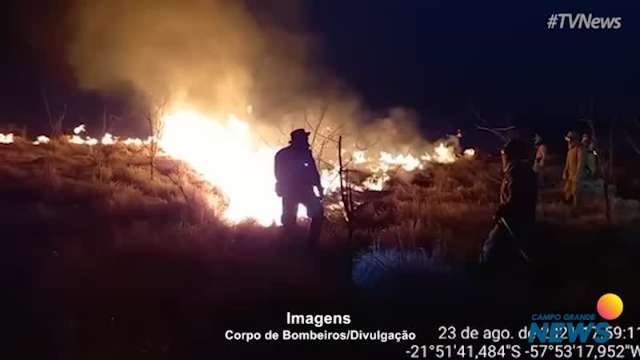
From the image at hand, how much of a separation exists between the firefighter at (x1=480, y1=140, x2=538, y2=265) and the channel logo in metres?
0.38

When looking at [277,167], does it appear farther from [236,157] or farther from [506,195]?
[506,195]

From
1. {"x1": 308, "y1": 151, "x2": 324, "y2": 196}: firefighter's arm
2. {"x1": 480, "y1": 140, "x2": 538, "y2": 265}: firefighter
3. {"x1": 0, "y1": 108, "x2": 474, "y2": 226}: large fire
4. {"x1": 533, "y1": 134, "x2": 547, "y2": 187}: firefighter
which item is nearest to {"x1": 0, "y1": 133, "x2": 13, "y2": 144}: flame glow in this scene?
{"x1": 0, "y1": 108, "x2": 474, "y2": 226}: large fire

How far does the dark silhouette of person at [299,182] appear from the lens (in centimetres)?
381

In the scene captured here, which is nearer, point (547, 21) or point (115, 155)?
point (547, 21)

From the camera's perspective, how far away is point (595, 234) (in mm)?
3699

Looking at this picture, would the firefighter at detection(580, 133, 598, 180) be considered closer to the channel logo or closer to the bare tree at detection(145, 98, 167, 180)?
the channel logo

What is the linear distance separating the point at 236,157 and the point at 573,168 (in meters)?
1.92

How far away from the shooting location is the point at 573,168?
11.9ft

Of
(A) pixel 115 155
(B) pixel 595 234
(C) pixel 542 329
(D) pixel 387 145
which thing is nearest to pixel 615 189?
(B) pixel 595 234

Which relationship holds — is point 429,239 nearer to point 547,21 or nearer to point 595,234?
point 595,234

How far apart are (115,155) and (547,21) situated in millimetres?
2513

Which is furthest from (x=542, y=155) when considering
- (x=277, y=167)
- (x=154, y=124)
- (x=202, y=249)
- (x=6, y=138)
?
(x=6, y=138)

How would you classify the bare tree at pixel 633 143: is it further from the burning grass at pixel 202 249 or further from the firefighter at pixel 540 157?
the firefighter at pixel 540 157

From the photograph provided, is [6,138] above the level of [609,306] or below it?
above
